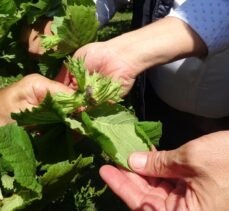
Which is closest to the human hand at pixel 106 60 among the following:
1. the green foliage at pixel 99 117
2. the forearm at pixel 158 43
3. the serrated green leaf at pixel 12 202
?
the forearm at pixel 158 43

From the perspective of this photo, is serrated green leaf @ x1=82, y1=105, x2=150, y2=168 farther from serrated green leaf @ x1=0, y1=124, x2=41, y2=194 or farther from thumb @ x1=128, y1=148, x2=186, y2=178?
serrated green leaf @ x1=0, y1=124, x2=41, y2=194

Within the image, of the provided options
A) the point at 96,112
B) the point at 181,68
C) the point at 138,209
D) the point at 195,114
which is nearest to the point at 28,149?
the point at 96,112

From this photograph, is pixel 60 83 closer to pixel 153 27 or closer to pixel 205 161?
pixel 153 27

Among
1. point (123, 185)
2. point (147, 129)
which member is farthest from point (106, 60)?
point (123, 185)

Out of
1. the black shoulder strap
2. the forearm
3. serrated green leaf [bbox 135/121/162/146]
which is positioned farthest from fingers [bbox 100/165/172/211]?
the black shoulder strap

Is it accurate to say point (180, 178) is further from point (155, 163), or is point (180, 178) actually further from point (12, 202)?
point (12, 202)

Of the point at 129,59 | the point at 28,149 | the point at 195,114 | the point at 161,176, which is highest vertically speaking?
the point at 129,59

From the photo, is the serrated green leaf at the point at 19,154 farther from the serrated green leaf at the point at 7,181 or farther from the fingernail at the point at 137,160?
the fingernail at the point at 137,160

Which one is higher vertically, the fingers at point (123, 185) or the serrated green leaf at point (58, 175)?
the serrated green leaf at point (58, 175)
